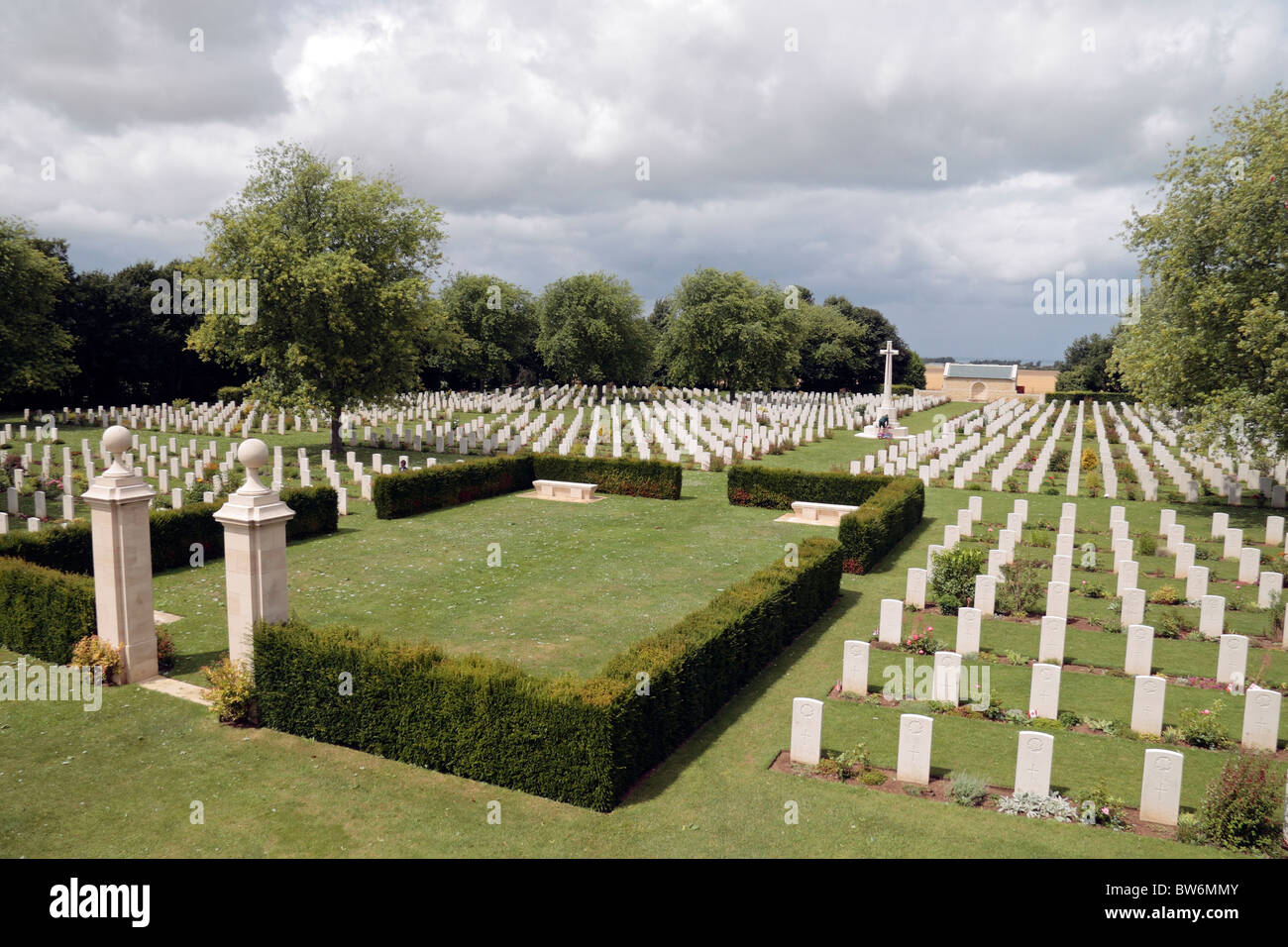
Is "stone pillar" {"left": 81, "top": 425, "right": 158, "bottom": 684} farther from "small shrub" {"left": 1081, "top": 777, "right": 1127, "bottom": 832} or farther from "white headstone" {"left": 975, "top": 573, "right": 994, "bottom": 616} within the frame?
"white headstone" {"left": 975, "top": 573, "right": 994, "bottom": 616}

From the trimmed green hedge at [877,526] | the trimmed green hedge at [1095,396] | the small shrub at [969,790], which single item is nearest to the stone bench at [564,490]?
the trimmed green hedge at [877,526]

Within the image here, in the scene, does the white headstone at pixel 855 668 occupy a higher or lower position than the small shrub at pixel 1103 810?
higher

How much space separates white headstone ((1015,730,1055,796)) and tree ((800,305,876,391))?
66.8 meters

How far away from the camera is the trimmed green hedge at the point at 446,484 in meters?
20.1

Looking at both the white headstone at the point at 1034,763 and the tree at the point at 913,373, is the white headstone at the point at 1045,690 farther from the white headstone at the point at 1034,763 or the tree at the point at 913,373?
the tree at the point at 913,373

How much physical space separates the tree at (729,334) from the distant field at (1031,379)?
35.3 m

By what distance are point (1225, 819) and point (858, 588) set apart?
8.46 m

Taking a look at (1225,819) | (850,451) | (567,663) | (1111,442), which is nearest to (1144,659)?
(1225,819)

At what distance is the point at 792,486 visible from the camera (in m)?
22.0

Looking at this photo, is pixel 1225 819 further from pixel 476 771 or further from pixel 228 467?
pixel 228 467

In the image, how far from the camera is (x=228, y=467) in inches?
1009

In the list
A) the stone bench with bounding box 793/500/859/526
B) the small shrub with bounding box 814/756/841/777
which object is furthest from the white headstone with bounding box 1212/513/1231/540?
the small shrub with bounding box 814/756/841/777

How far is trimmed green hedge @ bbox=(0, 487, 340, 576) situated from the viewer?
13078 millimetres

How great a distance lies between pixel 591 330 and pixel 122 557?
53.1 metres
